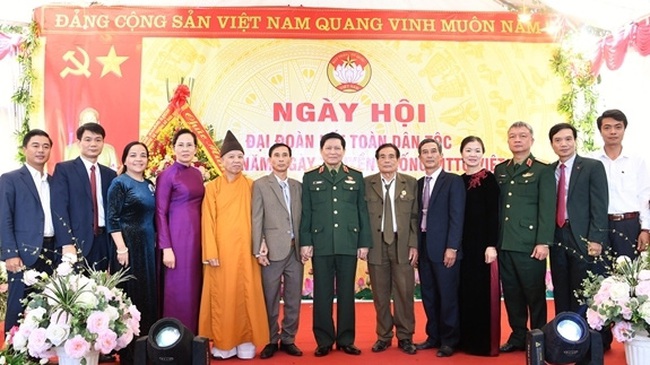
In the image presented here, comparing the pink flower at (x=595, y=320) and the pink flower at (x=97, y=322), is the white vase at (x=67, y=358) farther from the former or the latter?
the pink flower at (x=595, y=320)

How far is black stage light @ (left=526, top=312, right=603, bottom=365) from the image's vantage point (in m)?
2.58

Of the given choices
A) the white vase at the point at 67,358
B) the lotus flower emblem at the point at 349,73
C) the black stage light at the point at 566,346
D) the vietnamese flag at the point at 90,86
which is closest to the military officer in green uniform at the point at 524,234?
the black stage light at the point at 566,346

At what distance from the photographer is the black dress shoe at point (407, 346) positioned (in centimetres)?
377

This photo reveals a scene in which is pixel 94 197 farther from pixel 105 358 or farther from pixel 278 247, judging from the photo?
pixel 278 247

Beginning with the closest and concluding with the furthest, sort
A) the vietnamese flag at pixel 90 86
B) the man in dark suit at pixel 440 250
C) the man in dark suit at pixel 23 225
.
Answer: the man in dark suit at pixel 23 225
the man in dark suit at pixel 440 250
the vietnamese flag at pixel 90 86

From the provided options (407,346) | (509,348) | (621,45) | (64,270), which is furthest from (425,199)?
→ (621,45)

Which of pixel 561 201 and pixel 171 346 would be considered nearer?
pixel 171 346

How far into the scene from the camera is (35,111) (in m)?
5.41

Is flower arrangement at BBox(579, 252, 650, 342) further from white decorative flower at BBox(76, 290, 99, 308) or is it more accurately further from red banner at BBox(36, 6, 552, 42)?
red banner at BBox(36, 6, 552, 42)

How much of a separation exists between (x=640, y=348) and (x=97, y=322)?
2606 millimetres

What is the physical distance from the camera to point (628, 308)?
2709mm

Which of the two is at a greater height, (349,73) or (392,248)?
(349,73)

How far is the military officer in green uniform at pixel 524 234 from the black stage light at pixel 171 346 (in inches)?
85.8

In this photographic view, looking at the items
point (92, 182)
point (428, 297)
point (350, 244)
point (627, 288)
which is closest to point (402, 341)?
point (428, 297)
